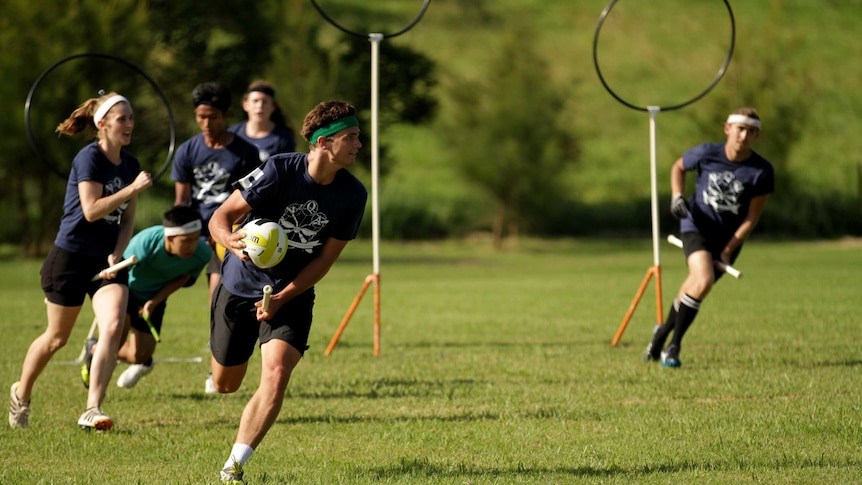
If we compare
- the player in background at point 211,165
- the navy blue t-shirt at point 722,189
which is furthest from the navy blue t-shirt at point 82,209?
Result: the navy blue t-shirt at point 722,189

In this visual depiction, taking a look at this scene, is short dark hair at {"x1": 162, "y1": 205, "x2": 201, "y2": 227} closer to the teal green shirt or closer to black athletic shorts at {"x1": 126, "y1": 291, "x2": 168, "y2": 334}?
the teal green shirt

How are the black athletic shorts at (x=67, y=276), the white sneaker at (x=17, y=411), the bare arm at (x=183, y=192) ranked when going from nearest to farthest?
the black athletic shorts at (x=67, y=276), the white sneaker at (x=17, y=411), the bare arm at (x=183, y=192)

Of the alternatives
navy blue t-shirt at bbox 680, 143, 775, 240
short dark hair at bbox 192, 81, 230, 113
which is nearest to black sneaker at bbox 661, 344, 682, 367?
navy blue t-shirt at bbox 680, 143, 775, 240

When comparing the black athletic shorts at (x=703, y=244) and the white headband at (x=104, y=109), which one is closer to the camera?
the white headband at (x=104, y=109)

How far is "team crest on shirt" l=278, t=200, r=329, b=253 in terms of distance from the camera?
20.9ft

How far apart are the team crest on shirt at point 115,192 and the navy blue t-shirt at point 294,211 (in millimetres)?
1685

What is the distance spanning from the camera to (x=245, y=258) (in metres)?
6.11

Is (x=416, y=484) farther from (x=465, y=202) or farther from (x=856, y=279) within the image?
(x=465, y=202)

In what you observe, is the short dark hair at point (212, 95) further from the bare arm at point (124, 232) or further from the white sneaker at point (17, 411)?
the white sneaker at point (17, 411)

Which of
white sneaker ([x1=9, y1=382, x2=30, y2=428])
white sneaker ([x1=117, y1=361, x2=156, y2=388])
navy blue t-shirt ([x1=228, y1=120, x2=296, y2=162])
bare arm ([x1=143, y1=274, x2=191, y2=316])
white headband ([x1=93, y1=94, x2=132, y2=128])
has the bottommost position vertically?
white sneaker ([x1=117, y1=361, x2=156, y2=388])

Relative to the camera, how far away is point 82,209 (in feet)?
25.6

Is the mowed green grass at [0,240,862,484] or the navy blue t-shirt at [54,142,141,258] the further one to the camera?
the navy blue t-shirt at [54,142,141,258]

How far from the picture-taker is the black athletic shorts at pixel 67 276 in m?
7.84

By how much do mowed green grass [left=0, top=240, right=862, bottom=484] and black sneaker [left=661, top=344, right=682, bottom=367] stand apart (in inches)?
4.3
